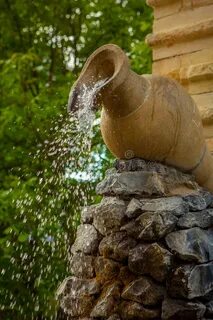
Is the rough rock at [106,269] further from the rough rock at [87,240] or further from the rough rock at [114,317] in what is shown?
the rough rock at [114,317]

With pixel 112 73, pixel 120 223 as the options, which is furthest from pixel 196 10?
pixel 120 223

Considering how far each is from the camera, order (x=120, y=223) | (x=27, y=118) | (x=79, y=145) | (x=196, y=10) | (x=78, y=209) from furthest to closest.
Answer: (x=27, y=118)
(x=78, y=209)
(x=196, y=10)
(x=79, y=145)
(x=120, y=223)

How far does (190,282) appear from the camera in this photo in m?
3.32

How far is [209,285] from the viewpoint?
3371 mm

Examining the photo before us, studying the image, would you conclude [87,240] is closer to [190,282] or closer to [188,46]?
[190,282]

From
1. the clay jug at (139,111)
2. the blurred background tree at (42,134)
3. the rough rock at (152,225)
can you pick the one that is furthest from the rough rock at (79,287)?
the blurred background tree at (42,134)

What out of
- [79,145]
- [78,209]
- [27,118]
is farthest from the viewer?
[27,118]

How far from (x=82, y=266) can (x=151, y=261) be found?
0.50 meters

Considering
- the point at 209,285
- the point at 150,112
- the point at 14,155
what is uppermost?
the point at 150,112

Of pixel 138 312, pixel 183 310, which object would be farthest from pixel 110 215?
pixel 183 310

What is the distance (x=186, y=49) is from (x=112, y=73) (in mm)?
2306

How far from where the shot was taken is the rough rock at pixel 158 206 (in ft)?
11.6

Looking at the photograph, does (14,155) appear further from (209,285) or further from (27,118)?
(209,285)

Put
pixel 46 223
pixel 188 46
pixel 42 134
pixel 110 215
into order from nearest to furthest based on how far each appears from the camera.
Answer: pixel 110 215
pixel 188 46
pixel 46 223
pixel 42 134
